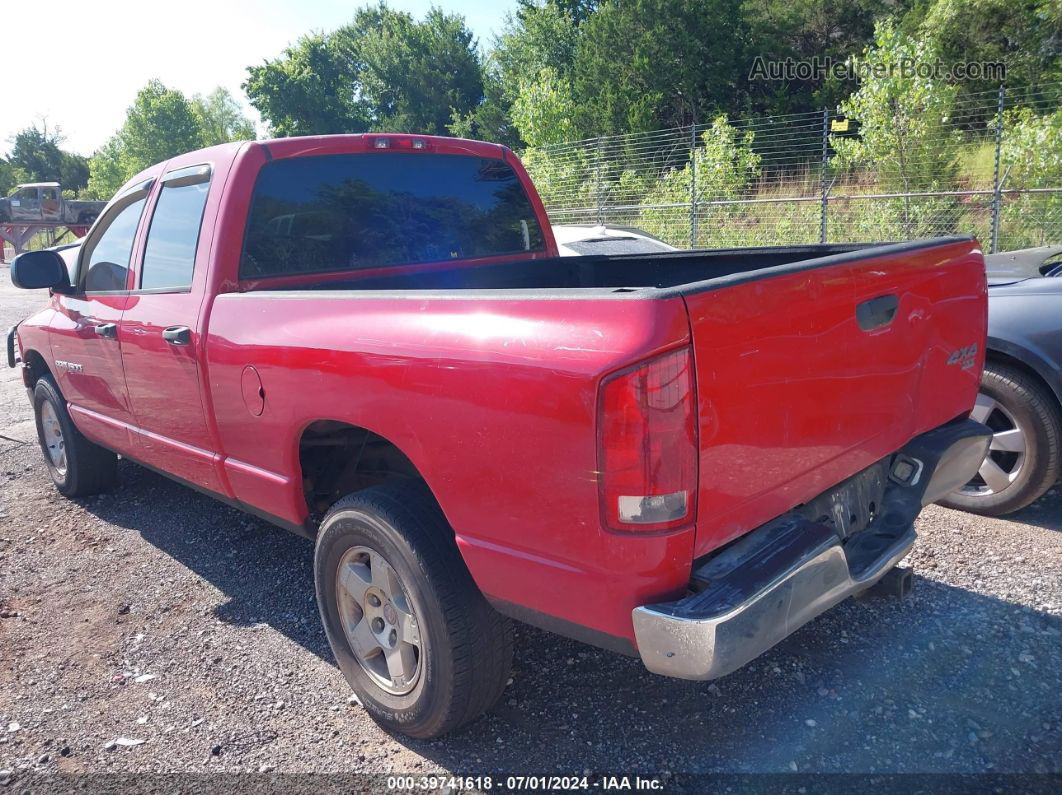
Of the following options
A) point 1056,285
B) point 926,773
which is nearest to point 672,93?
point 1056,285

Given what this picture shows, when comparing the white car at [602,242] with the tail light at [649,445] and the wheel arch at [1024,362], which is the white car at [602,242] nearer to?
the wheel arch at [1024,362]

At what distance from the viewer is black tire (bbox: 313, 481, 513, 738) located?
8.23ft

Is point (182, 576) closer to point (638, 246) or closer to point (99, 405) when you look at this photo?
point (99, 405)

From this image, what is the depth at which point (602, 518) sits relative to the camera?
204 centimetres

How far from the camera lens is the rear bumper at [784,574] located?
2014 millimetres

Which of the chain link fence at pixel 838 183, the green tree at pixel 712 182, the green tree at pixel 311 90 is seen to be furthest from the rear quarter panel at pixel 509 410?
the green tree at pixel 311 90

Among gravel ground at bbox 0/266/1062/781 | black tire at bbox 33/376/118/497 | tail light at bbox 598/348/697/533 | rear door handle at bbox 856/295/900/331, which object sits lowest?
gravel ground at bbox 0/266/1062/781

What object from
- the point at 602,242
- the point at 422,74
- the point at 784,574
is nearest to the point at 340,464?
the point at 784,574

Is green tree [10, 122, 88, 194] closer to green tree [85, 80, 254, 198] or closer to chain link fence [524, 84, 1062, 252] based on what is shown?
green tree [85, 80, 254, 198]

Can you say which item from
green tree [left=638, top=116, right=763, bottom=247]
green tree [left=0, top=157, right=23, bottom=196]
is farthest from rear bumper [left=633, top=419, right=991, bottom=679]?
green tree [left=0, top=157, right=23, bottom=196]

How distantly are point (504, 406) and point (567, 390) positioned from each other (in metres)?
0.22

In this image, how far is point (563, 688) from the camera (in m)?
3.08

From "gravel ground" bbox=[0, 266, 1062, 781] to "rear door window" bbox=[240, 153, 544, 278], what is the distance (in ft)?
5.48

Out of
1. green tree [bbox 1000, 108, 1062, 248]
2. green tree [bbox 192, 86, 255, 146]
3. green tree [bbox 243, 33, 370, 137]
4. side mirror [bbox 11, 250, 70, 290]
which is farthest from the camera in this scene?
green tree [bbox 192, 86, 255, 146]
